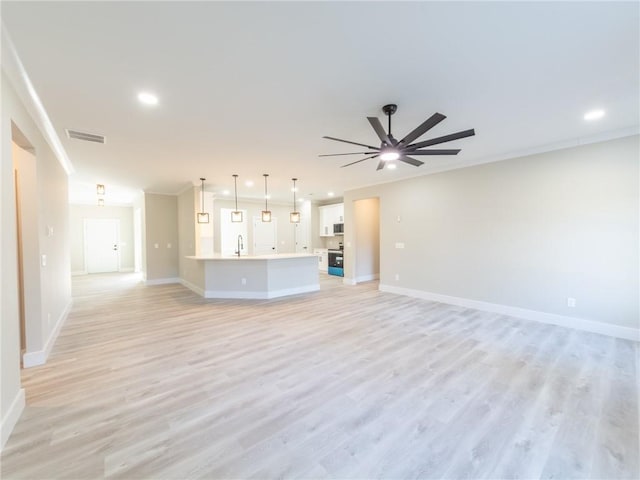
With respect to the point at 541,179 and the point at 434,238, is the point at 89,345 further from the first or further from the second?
the point at 541,179

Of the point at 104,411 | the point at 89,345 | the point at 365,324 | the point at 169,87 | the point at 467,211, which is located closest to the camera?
the point at 104,411

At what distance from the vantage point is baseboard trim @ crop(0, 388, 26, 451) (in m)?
1.77

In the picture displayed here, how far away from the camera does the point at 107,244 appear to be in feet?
33.2

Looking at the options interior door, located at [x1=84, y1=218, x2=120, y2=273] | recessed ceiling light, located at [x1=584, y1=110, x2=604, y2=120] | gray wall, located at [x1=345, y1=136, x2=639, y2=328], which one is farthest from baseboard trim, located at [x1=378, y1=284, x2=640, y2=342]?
interior door, located at [x1=84, y1=218, x2=120, y2=273]

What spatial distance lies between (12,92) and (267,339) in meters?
3.39

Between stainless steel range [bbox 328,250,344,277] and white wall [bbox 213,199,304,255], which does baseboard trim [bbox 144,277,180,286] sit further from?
stainless steel range [bbox 328,250,344,277]

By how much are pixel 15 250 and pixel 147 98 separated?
1693mm

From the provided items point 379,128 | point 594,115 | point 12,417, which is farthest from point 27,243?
point 594,115

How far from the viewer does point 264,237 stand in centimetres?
948

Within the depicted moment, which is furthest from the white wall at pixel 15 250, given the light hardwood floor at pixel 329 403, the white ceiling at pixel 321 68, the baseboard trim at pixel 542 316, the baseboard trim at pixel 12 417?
the baseboard trim at pixel 542 316

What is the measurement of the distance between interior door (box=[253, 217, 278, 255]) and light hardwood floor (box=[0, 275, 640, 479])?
17.6 ft

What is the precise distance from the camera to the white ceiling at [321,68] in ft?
5.39

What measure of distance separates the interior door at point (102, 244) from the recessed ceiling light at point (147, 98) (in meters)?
9.82

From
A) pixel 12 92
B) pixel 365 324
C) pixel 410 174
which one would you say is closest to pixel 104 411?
pixel 12 92
